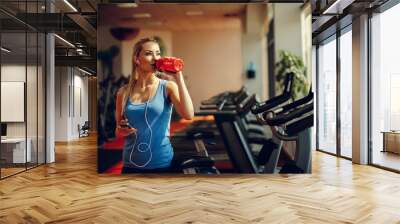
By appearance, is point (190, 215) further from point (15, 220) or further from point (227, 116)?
point (227, 116)

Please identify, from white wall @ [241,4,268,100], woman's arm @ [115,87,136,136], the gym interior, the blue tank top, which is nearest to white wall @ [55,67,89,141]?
the gym interior

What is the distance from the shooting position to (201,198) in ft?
15.5

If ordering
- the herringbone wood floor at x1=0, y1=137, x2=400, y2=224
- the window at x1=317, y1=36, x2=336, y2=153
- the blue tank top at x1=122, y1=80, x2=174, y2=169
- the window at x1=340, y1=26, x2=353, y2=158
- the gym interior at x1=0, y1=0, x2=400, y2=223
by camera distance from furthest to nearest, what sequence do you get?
the window at x1=317, y1=36, x2=336, y2=153 → the window at x1=340, y1=26, x2=353, y2=158 → the blue tank top at x1=122, y1=80, x2=174, y2=169 → the gym interior at x1=0, y1=0, x2=400, y2=223 → the herringbone wood floor at x1=0, y1=137, x2=400, y2=224

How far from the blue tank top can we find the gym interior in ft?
0.54

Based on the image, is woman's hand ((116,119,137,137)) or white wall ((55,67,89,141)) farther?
white wall ((55,67,89,141))

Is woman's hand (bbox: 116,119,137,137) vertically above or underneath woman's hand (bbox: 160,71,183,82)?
underneath

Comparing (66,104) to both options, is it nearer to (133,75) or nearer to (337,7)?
(133,75)

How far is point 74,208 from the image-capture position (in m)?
4.25

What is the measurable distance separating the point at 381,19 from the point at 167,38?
422 cm

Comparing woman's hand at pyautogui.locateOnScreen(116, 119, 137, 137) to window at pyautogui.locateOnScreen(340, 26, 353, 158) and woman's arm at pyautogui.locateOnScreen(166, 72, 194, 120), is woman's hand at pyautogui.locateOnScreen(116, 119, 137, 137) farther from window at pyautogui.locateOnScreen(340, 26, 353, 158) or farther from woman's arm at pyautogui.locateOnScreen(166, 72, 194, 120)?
window at pyautogui.locateOnScreen(340, 26, 353, 158)

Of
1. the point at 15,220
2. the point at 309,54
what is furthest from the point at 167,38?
the point at 15,220

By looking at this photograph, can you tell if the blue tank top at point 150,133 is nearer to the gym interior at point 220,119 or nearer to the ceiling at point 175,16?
the gym interior at point 220,119

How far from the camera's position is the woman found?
6145 mm

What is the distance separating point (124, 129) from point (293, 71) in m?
2.84
